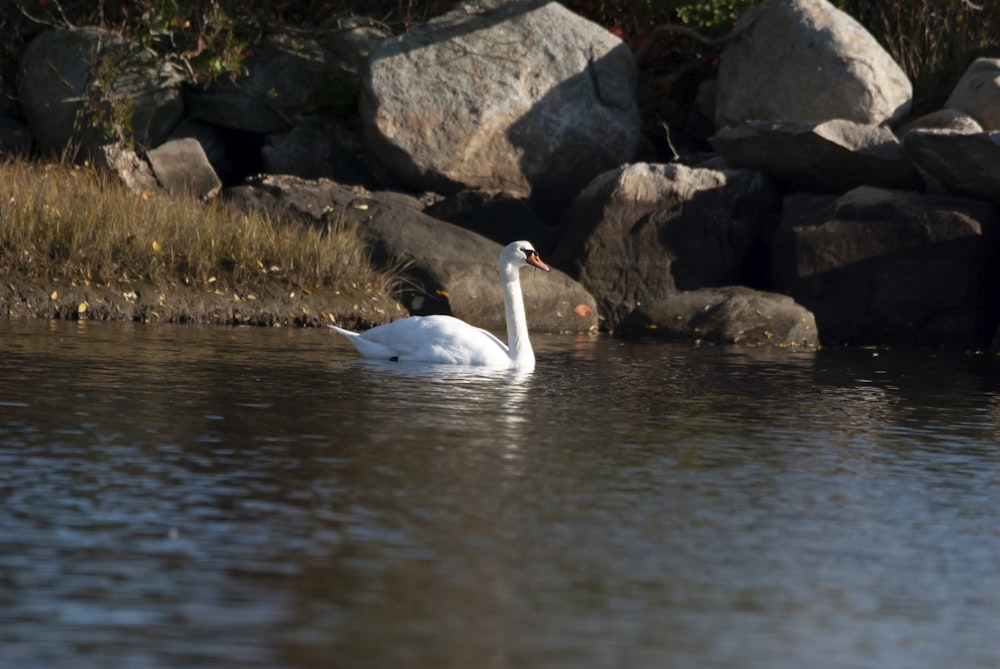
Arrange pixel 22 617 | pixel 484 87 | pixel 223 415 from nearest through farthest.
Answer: pixel 22 617 < pixel 223 415 < pixel 484 87

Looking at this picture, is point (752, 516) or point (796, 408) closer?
point (752, 516)

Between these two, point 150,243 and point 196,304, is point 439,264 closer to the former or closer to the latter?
point 196,304

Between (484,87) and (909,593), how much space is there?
16846 millimetres

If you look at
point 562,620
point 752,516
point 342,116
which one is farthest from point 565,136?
point 562,620

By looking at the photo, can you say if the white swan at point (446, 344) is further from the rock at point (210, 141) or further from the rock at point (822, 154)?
the rock at point (210, 141)

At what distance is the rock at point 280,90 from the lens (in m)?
23.8

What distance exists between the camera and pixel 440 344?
44.9 feet

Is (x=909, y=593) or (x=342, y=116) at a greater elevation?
(x=342, y=116)

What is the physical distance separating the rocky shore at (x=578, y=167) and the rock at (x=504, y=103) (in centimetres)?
3

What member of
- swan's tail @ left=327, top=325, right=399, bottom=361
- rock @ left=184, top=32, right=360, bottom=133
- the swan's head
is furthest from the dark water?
rock @ left=184, top=32, right=360, bottom=133

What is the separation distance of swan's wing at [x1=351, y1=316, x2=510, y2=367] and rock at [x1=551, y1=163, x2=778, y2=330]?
22.0ft

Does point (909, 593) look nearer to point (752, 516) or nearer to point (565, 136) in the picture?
point (752, 516)

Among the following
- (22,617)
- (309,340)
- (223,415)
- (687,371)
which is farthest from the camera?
(309,340)

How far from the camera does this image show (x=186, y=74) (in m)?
23.4
